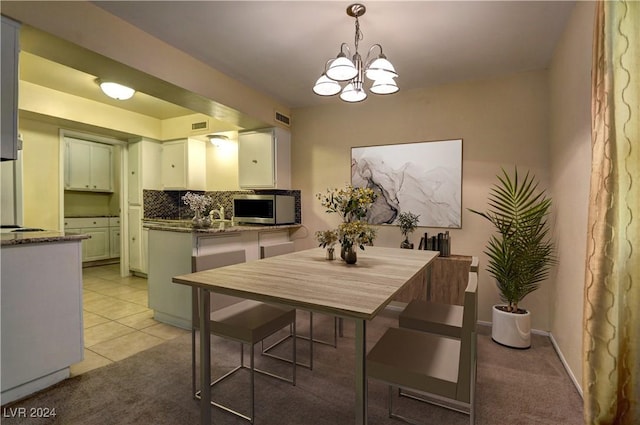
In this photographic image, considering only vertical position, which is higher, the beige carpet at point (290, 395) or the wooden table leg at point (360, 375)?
the wooden table leg at point (360, 375)

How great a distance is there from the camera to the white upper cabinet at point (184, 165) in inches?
181

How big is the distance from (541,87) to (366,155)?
1.77 metres

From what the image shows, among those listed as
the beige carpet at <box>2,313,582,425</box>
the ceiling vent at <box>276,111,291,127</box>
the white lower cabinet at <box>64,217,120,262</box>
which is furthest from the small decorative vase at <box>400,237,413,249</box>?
the white lower cabinet at <box>64,217,120,262</box>

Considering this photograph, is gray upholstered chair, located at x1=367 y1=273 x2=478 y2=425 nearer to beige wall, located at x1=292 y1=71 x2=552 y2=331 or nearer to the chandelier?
the chandelier

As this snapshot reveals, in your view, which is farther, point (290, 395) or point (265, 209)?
point (265, 209)

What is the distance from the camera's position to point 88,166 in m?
5.63

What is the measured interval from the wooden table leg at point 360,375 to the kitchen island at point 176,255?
2068 mm

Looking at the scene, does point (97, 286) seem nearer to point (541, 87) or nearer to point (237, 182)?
point (237, 182)

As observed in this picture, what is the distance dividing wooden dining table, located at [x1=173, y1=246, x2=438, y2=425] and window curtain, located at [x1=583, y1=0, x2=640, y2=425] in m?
0.79

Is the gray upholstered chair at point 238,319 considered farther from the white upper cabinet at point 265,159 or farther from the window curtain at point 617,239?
the white upper cabinet at point 265,159

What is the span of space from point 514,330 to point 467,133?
74.7 inches

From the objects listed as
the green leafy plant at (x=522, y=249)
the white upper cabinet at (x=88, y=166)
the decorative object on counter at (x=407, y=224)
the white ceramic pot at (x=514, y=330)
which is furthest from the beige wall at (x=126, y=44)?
the white upper cabinet at (x=88, y=166)

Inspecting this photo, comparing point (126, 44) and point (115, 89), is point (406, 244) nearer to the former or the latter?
point (126, 44)

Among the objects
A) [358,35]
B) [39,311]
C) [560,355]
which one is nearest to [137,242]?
[39,311]
